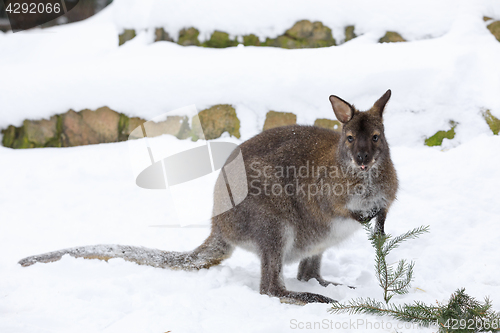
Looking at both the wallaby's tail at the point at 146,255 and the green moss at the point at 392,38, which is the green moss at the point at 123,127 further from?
the green moss at the point at 392,38

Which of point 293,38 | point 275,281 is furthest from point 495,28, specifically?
point 275,281

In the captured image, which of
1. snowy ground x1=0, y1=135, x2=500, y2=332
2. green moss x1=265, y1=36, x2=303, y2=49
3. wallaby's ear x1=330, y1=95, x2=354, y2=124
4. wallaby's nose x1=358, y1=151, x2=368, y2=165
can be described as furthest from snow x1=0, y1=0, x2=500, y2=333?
wallaby's ear x1=330, y1=95, x2=354, y2=124

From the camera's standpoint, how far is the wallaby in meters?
3.19

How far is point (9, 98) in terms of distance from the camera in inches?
262

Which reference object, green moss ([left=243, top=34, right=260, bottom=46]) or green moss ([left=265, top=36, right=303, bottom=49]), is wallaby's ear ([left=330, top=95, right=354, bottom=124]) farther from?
green moss ([left=243, top=34, right=260, bottom=46])

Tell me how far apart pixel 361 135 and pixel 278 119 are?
3.01m

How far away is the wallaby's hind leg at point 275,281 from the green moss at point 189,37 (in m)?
4.56

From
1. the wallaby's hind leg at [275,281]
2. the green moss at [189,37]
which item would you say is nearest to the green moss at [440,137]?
the wallaby's hind leg at [275,281]

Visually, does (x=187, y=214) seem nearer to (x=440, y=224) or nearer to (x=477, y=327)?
(x=440, y=224)

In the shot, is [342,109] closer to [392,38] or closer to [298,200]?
[298,200]

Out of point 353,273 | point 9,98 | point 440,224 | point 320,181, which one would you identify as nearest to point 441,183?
point 440,224

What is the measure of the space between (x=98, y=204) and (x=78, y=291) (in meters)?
2.39

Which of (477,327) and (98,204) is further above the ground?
(477,327)

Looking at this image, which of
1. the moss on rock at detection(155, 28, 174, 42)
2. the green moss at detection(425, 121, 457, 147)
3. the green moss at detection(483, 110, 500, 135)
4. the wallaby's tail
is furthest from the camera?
the moss on rock at detection(155, 28, 174, 42)
